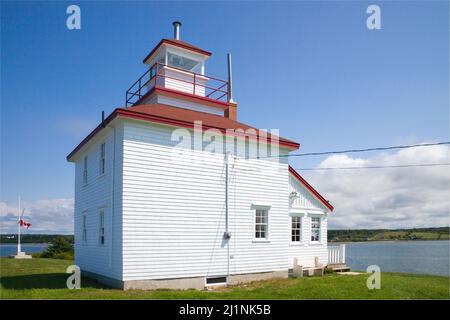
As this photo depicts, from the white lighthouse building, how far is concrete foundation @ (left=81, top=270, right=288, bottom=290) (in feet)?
0.12

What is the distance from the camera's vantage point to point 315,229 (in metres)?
20.2

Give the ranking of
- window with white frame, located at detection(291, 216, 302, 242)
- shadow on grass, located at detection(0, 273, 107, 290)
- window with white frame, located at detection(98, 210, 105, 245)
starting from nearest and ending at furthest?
shadow on grass, located at detection(0, 273, 107, 290)
window with white frame, located at detection(98, 210, 105, 245)
window with white frame, located at detection(291, 216, 302, 242)

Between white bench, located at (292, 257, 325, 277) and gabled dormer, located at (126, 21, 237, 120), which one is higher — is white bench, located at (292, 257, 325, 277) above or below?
below

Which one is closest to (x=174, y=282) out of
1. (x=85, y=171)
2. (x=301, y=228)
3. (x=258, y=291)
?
(x=258, y=291)

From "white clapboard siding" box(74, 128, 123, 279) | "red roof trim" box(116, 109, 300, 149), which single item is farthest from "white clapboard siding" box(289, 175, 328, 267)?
"white clapboard siding" box(74, 128, 123, 279)

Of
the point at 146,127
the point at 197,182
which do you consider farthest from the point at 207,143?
the point at 146,127

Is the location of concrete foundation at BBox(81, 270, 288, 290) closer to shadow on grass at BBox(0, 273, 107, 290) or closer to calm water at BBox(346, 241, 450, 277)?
shadow on grass at BBox(0, 273, 107, 290)

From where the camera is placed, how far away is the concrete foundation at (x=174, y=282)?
42.8 feet

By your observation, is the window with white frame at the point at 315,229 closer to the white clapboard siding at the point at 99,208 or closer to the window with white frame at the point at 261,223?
the window with white frame at the point at 261,223

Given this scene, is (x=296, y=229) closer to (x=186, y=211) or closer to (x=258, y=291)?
(x=258, y=291)

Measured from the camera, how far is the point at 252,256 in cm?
1606

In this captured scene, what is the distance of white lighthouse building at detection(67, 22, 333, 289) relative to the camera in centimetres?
1351

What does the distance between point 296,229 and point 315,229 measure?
1512mm
